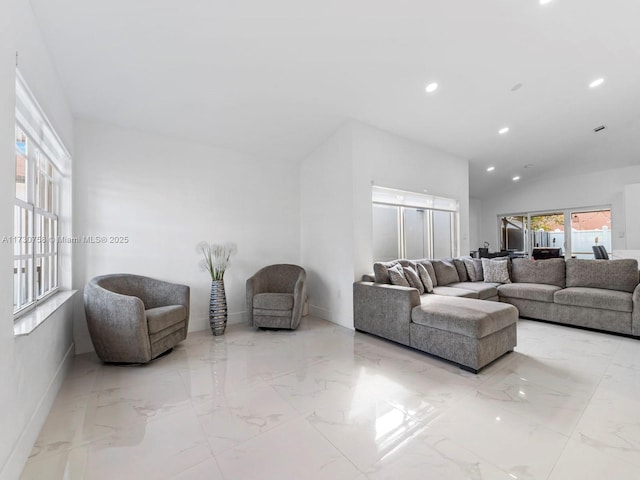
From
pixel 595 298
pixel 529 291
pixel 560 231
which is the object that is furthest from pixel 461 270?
pixel 560 231

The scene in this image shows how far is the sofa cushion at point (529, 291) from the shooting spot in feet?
13.4

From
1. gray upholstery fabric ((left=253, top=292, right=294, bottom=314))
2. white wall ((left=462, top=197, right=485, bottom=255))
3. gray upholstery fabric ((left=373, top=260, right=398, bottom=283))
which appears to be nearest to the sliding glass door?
white wall ((left=462, top=197, right=485, bottom=255))

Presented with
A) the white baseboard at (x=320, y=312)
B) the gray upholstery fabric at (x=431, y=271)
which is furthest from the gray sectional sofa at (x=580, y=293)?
the white baseboard at (x=320, y=312)

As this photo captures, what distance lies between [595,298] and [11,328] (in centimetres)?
552

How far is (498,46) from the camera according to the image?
292 centimetres

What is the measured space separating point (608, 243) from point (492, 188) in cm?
270

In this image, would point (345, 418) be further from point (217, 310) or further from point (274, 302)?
point (217, 310)

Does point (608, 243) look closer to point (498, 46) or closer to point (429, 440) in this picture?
point (498, 46)

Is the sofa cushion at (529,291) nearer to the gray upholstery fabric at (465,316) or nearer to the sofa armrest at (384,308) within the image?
the gray upholstery fabric at (465,316)

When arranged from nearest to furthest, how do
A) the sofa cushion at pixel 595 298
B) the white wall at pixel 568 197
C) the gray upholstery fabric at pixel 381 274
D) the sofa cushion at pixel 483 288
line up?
the sofa cushion at pixel 595 298, the gray upholstery fabric at pixel 381 274, the sofa cushion at pixel 483 288, the white wall at pixel 568 197

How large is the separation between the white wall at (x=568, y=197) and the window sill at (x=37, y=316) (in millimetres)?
9399

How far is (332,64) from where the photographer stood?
9.39ft

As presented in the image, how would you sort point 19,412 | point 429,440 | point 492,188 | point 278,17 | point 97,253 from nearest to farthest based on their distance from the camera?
point 19,412 → point 429,440 → point 278,17 → point 97,253 → point 492,188

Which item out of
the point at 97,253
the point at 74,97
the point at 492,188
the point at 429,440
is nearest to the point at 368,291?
the point at 429,440
